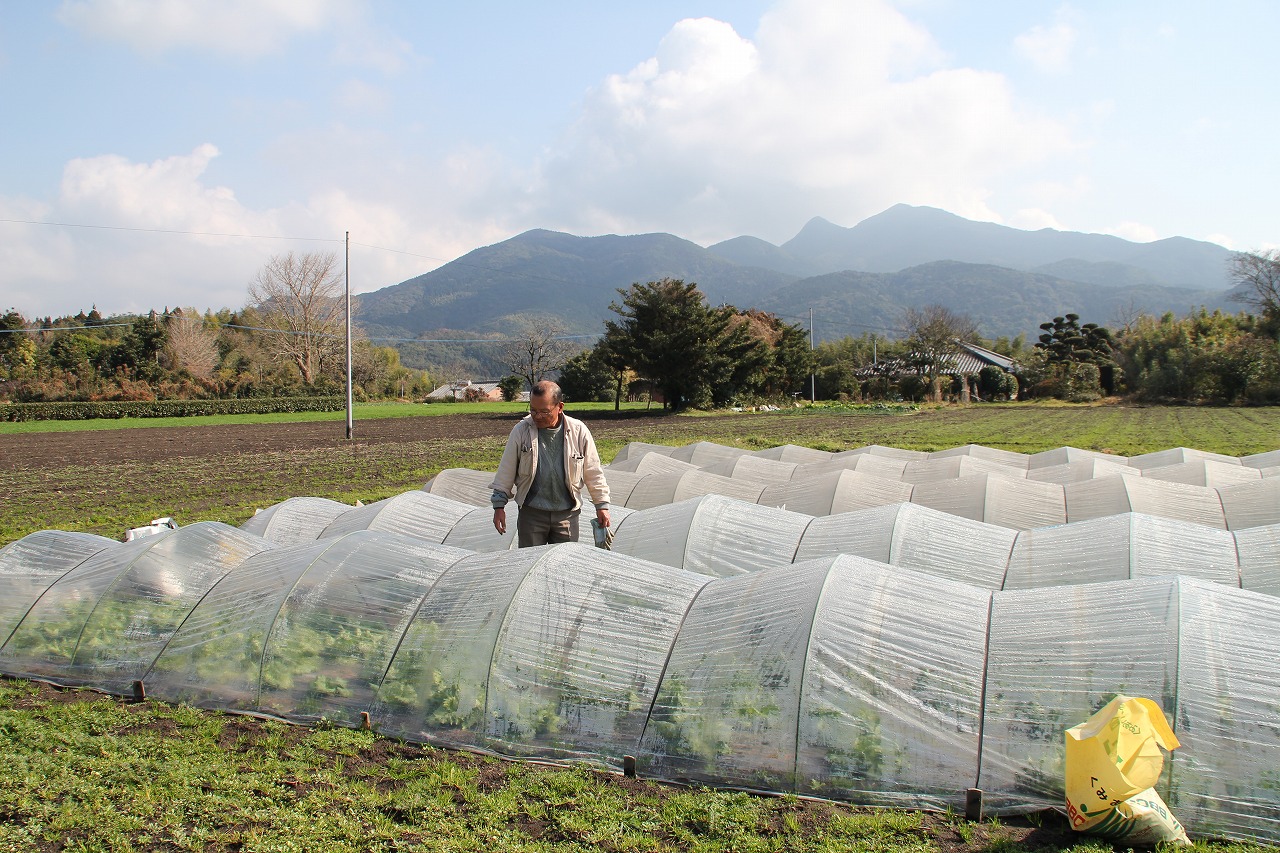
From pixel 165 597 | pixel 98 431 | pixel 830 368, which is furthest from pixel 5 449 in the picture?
pixel 830 368

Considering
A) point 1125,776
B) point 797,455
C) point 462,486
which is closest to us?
point 1125,776

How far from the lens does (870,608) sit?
5.30m

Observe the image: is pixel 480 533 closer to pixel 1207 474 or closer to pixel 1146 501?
pixel 1146 501

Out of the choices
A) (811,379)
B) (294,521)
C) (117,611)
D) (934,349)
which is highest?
(934,349)

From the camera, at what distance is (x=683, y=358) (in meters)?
52.6

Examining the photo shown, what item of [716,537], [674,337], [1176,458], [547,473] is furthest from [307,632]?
[674,337]

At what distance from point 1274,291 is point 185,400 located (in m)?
80.6

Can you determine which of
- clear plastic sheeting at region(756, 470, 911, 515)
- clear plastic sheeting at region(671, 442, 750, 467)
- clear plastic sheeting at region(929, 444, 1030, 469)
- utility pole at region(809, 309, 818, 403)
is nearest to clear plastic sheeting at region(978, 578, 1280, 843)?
clear plastic sheeting at region(756, 470, 911, 515)

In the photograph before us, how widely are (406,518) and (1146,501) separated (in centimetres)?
945

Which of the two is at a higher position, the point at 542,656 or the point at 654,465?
the point at 654,465

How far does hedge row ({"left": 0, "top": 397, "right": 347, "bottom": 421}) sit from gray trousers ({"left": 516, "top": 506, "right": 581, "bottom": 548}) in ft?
184

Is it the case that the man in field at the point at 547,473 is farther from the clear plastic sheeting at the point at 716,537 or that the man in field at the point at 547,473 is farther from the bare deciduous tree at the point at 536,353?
the bare deciduous tree at the point at 536,353

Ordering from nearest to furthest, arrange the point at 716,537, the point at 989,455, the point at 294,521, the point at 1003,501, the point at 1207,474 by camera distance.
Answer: the point at 716,537 < the point at 294,521 < the point at 1003,501 < the point at 1207,474 < the point at 989,455

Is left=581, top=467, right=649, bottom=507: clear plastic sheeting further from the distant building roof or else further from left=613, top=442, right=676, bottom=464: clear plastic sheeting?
the distant building roof
